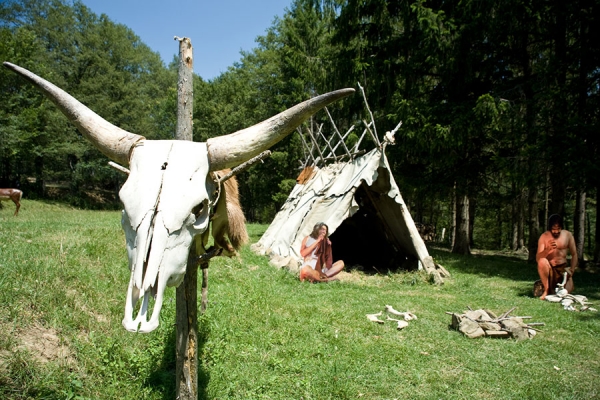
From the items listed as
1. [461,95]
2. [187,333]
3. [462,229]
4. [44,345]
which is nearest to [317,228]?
[44,345]

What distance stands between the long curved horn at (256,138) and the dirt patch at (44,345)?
244 cm

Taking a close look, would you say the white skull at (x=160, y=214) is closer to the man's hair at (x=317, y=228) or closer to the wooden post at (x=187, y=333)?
the wooden post at (x=187, y=333)

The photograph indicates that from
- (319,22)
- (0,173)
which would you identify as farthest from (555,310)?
(0,173)

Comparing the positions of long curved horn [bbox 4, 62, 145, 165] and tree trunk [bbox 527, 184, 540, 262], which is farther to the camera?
tree trunk [bbox 527, 184, 540, 262]

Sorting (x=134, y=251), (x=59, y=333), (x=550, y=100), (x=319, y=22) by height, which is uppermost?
(x=319, y=22)

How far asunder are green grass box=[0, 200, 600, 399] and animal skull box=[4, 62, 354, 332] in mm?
1567

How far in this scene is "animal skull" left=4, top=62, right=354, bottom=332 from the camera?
70.9 inches

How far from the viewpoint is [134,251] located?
1.87 metres

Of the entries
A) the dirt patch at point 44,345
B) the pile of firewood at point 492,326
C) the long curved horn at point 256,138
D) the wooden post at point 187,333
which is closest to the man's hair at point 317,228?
the pile of firewood at point 492,326

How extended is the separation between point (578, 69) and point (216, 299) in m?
11.3

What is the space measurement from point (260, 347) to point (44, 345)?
6.75ft

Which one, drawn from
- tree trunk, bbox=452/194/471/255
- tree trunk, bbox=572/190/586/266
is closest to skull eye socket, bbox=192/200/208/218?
tree trunk, bbox=452/194/471/255

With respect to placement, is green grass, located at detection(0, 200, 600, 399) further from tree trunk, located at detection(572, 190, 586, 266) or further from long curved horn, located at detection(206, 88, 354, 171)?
tree trunk, located at detection(572, 190, 586, 266)

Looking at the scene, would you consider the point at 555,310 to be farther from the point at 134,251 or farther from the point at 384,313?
the point at 134,251
